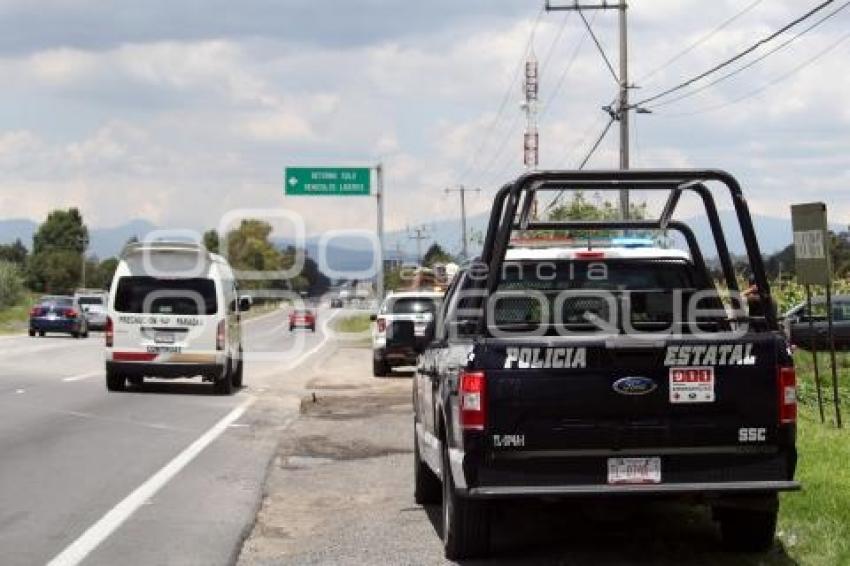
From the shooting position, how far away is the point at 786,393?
6844mm

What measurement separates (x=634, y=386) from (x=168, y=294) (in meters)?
15.1

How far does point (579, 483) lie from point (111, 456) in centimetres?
689

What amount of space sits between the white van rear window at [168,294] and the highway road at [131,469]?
143cm

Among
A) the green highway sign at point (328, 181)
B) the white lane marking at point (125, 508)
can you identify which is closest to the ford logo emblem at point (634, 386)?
the white lane marking at point (125, 508)

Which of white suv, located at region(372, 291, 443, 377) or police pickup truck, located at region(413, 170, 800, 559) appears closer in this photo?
police pickup truck, located at region(413, 170, 800, 559)

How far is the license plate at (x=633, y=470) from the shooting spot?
6789mm

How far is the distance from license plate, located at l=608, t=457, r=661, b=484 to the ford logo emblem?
359 mm

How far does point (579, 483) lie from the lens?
679cm

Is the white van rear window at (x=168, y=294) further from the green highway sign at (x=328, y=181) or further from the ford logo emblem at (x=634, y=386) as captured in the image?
the green highway sign at (x=328, y=181)

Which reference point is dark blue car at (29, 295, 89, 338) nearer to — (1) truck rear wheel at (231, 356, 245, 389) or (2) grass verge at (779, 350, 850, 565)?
(1) truck rear wheel at (231, 356, 245, 389)

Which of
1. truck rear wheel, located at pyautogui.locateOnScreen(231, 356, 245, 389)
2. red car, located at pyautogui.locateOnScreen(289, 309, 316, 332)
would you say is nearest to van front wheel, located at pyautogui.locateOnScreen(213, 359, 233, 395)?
truck rear wheel, located at pyautogui.locateOnScreen(231, 356, 245, 389)

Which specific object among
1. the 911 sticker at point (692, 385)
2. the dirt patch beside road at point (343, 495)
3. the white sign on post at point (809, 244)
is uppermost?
the white sign on post at point (809, 244)

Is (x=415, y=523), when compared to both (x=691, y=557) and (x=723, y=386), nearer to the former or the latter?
(x=691, y=557)

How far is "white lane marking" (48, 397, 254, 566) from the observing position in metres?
7.83
